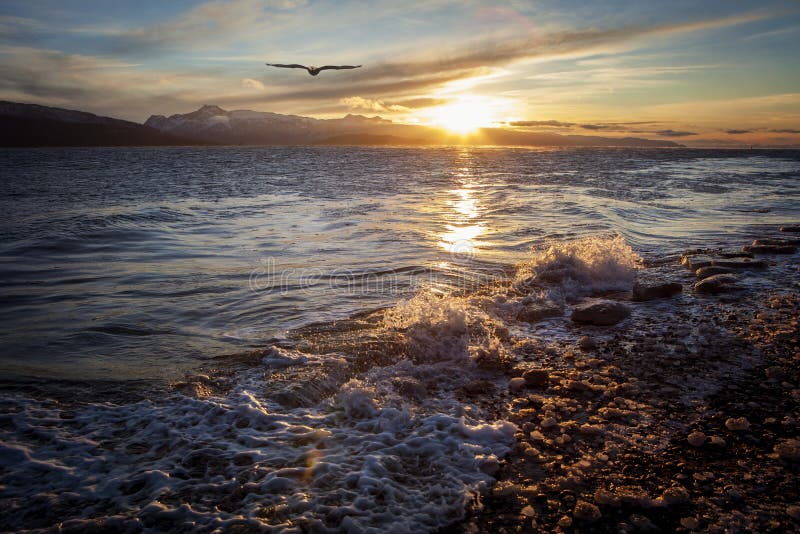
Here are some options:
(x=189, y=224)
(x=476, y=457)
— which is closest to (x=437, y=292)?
(x=476, y=457)

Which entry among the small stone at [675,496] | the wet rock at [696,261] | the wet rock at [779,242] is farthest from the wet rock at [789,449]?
the wet rock at [779,242]

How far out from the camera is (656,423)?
507 cm

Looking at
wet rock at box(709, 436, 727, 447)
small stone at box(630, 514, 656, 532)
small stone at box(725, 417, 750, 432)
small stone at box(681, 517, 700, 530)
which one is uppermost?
small stone at box(725, 417, 750, 432)

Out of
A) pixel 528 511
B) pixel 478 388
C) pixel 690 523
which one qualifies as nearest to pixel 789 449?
pixel 690 523

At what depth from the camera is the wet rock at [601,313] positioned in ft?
27.4

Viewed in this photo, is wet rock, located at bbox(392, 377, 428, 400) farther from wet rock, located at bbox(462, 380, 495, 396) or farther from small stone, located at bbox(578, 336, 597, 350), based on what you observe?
small stone, located at bbox(578, 336, 597, 350)

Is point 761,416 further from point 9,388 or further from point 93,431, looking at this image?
point 9,388

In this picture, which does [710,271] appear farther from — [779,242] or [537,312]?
[779,242]

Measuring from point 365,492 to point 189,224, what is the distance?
60.0ft

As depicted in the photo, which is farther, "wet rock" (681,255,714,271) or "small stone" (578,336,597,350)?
"wet rock" (681,255,714,271)

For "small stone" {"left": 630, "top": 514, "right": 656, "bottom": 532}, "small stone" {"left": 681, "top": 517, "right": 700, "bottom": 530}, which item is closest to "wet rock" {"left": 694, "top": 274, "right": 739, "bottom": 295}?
"small stone" {"left": 681, "top": 517, "right": 700, "bottom": 530}

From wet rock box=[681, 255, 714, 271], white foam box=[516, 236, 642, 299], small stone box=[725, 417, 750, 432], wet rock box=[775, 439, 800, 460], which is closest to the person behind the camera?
wet rock box=[775, 439, 800, 460]

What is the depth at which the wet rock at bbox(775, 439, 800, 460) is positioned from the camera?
171 inches

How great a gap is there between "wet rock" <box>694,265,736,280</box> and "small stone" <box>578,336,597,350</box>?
5405mm
